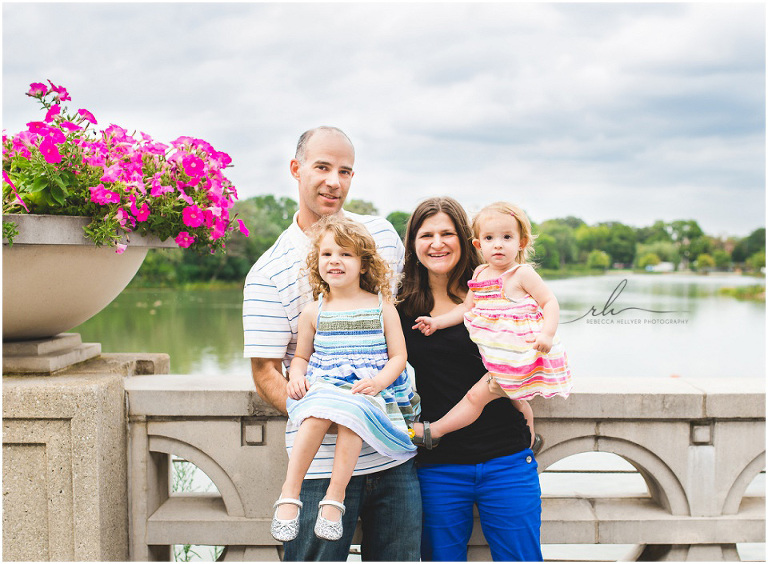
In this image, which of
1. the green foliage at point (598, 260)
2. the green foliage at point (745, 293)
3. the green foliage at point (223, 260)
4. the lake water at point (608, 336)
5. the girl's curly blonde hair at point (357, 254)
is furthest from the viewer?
the green foliage at point (745, 293)

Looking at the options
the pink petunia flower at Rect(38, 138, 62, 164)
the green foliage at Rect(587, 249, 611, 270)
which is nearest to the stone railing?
the pink petunia flower at Rect(38, 138, 62, 164)

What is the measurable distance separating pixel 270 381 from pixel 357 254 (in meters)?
0.66

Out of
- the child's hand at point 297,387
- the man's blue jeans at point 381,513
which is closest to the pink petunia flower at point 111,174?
the child's hand at point 297,387

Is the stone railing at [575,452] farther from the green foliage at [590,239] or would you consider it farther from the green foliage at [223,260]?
the green foliage at [223,260]

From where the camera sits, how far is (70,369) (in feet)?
10.3

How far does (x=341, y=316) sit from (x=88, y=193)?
1253 millimetres

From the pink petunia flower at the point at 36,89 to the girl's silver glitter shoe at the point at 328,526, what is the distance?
2.23 metres

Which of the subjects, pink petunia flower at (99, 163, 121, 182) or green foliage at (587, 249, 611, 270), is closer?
pink petunia flower at (99, 163, 121, 182)

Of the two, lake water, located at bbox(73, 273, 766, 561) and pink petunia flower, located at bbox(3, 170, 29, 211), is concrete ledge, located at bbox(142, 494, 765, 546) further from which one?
lake water, located at bbox(73, 273, 766, 561)

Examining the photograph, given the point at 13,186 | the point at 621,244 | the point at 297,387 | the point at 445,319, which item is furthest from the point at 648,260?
the point at 13,186

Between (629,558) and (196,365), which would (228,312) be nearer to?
(196,365)

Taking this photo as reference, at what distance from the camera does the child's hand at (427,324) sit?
105 inches

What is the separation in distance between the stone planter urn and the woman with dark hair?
4.16 feet

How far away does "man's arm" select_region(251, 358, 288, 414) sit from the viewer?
8.92 feet
